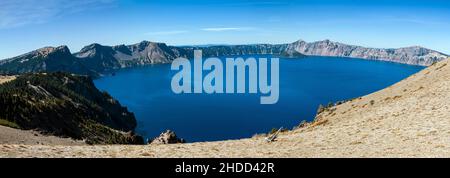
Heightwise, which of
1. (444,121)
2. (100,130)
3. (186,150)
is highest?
(444,121)

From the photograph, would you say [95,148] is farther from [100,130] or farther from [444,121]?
[100,130]

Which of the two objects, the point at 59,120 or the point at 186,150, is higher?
the point at 186,150

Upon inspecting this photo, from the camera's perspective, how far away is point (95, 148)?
3259cm
